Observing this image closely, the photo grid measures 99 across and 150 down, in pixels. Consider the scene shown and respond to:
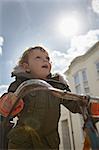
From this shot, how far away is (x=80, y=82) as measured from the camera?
15188 millimetres

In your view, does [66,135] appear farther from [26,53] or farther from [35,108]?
[35,108]

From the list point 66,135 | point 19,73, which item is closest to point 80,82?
point 66,135

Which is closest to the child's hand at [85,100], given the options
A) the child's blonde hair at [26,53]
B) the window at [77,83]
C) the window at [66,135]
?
the child's blonde hair at [26,53]

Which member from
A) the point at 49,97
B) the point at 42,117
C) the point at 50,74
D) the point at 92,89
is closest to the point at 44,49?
the point at 50,74

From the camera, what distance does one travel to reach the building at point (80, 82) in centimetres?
1391

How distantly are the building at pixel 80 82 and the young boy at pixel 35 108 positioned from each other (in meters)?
11.4

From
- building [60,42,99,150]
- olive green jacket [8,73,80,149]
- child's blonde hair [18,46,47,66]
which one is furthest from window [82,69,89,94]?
olive green jacket [8,73,80,149]

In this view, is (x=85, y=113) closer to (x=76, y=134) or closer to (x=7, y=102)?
(x=7, y=102)

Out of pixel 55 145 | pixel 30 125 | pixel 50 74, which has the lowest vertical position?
pixel 55 145

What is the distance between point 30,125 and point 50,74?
582 mm

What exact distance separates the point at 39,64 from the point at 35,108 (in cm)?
42

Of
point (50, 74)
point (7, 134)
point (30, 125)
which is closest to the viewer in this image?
point (7, 134)

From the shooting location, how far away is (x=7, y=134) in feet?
4.73

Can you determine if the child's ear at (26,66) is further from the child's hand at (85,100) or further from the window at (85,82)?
the window at (85,82)
